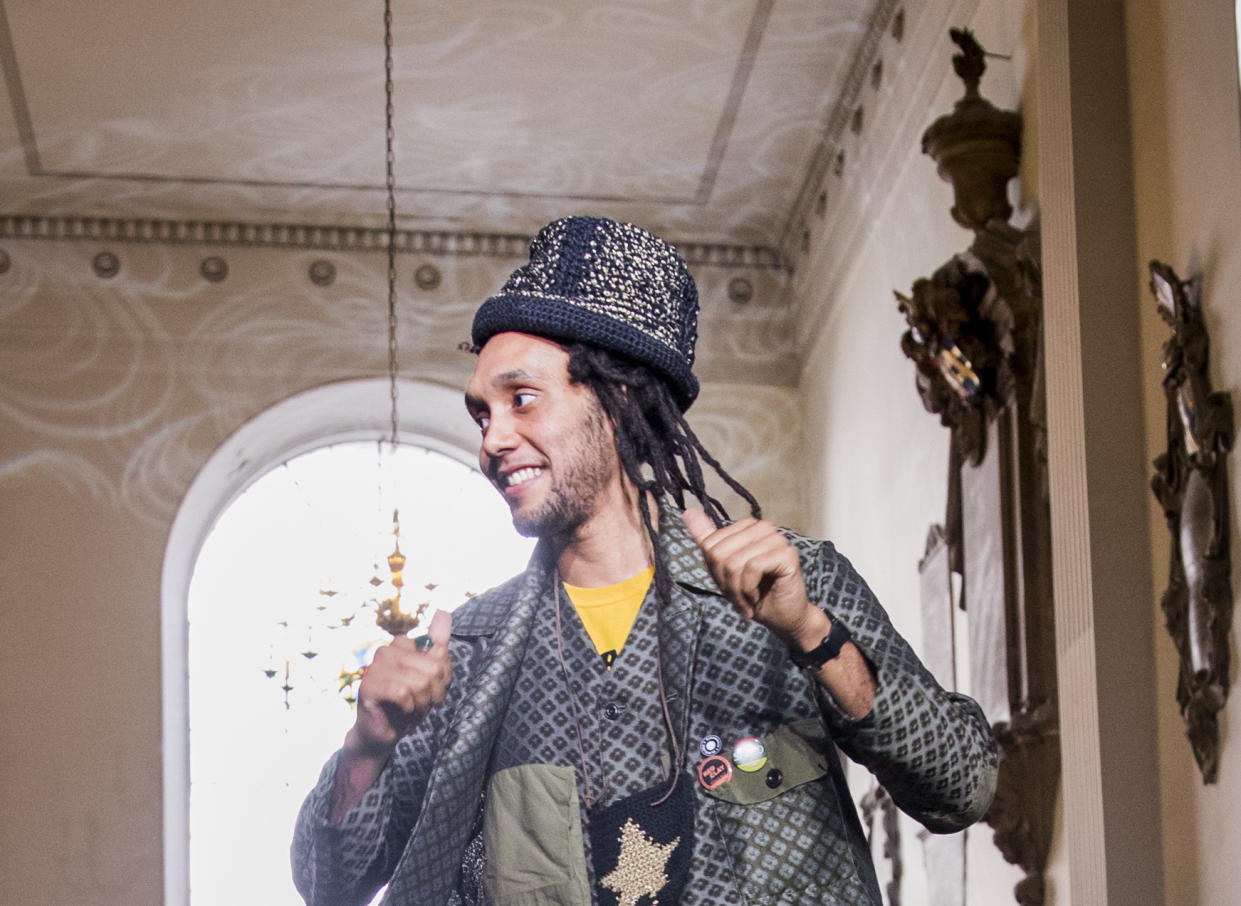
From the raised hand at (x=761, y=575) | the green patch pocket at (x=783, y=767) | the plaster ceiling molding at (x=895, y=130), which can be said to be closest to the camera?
the raised hand at (x=761, y=575)

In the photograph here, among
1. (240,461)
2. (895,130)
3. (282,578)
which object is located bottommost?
(282,578)

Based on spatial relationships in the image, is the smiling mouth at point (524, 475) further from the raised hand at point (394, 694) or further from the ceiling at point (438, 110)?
the ceiling at point (438, 110)

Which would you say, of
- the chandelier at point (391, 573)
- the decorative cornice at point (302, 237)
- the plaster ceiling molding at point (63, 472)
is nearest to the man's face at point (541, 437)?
the chandelier at point (391, 573)

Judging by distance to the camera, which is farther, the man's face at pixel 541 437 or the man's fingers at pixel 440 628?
the man's face at pixel 541 437

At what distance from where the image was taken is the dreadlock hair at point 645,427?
2008 millimetres

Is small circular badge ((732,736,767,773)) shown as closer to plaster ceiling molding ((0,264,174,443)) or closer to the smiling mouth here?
the smiling mouth

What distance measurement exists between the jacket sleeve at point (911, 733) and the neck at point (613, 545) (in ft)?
0.75

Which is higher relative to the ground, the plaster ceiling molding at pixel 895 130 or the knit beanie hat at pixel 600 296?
the plaster ceiling molding at pixel 895 130

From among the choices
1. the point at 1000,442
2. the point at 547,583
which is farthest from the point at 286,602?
the point at 547,583

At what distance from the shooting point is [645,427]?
2.02 meters

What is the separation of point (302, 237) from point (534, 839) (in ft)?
27.4

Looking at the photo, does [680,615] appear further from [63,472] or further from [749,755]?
[63,472]

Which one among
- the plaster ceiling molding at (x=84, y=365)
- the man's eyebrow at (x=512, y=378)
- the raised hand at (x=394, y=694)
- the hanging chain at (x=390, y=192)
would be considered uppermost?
the hanging chain at (x=390, y=192)

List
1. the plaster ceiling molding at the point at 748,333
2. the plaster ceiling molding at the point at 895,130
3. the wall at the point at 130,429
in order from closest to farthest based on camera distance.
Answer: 1. the plaster ceiling molding at the point at 895,130
2. the wall at the point at 130,429
3. the plaster ceiling molding at the point at 748,333
